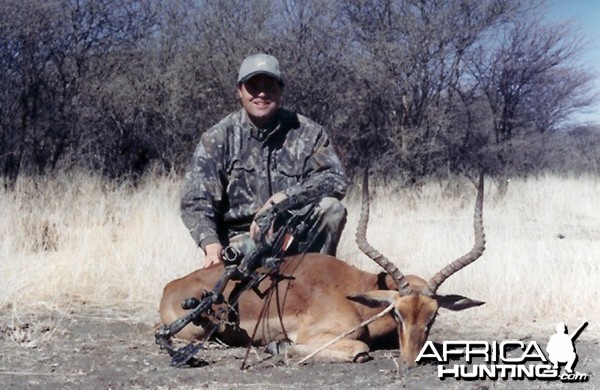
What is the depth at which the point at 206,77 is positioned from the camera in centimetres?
1300

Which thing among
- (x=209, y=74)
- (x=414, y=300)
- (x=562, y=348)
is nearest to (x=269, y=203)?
(x=414, y=300)

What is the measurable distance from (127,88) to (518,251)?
794 centimetres

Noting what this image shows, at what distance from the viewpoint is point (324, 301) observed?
4945mm

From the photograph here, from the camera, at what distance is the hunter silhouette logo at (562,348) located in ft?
14.8

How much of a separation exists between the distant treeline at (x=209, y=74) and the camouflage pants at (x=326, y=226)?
697cm

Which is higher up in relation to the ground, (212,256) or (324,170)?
(324,170)

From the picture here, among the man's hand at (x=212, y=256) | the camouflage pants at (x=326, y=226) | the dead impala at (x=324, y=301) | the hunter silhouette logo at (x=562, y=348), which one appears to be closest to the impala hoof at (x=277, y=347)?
the dead impala at (x=324, y=301)

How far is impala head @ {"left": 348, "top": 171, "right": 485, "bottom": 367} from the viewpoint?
4277mm

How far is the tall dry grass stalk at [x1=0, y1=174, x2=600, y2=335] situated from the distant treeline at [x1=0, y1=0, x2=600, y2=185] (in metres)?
1.85

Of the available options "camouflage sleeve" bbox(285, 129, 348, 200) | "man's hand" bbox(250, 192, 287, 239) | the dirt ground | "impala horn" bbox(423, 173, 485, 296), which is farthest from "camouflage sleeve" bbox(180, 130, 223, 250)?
"impala horn" bbox(423, 173, 485, 296)

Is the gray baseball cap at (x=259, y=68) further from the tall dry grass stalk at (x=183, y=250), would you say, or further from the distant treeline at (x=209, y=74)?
the distant treeline at (x=209, y=74)

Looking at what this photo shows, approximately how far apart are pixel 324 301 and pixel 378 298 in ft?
1.41

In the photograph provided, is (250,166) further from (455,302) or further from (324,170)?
(455,302)

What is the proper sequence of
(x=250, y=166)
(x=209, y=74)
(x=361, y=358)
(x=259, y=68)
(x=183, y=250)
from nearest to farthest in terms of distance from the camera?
(x=361, y=358)
(x=259, y=68)
(x=250, y=166)
(x=183, y=250)
(x=209, y=74)
